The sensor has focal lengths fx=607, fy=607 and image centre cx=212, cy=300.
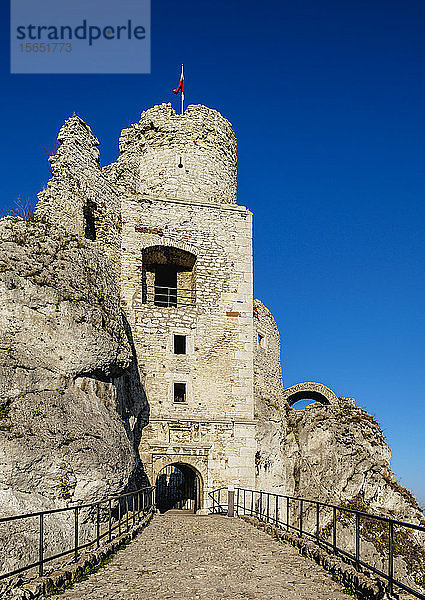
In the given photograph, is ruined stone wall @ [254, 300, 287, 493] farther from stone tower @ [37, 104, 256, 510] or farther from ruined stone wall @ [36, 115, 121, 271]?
ruined stone wall @ [36, 115, 121, 271]

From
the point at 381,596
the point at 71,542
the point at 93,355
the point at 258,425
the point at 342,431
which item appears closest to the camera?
the point at 381,596

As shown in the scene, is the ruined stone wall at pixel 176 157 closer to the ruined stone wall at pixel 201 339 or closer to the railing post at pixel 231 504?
the ruined stone wall at pixel 201 339

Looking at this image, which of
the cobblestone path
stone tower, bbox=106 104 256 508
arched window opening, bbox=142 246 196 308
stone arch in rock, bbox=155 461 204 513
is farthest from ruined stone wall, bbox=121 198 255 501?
the cobblestone path

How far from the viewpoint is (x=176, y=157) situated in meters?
23.0

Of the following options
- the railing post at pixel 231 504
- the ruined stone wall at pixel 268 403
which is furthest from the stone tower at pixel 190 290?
the ruined stone wall at pixel 268 403

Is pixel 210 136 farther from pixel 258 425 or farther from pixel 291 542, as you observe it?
pixel 291 542

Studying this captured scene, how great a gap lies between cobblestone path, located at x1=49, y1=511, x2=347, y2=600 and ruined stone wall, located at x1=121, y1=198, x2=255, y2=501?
7341 mm

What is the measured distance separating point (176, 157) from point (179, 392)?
28.9 feet

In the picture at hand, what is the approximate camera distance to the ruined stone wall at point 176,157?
22906 millimetres

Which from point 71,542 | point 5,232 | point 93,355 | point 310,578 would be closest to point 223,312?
point 93,355

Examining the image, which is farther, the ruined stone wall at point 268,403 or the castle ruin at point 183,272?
the ruined stone wall at point 268,403

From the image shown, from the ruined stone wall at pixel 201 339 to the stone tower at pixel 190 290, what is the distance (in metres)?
0.04

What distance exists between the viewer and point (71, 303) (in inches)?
647

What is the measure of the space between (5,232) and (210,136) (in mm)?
9836
